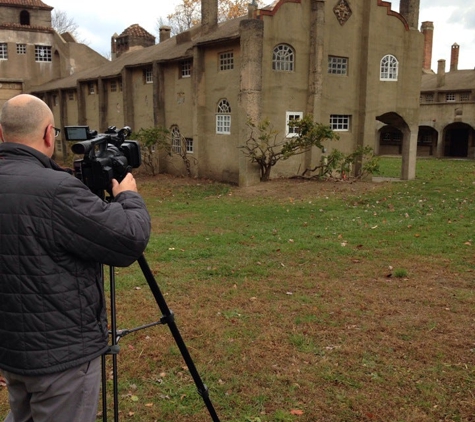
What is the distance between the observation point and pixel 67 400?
2625 millimetres

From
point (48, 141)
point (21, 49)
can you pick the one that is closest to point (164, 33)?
point (21, 49)

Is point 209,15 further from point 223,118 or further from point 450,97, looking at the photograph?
point 450,97

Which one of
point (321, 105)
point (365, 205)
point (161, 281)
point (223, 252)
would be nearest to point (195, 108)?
point (321, 105)

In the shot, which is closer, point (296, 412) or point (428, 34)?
point (296, 412)

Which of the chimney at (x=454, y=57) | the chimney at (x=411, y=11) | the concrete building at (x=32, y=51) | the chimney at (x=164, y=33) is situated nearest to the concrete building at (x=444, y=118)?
the chimney at (x=454, y=57)

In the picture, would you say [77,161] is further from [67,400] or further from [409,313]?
[409,313]

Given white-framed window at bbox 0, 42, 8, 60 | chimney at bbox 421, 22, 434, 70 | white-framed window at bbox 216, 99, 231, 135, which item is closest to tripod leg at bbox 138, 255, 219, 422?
white-framed window at bbox 216, 99, 231, 135

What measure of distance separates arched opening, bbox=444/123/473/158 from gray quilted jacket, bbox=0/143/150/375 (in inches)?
1756

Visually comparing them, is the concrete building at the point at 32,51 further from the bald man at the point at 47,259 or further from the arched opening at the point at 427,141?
the bald man at the point at 47,259

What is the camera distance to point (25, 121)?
259cm

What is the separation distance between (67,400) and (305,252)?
7436 mm

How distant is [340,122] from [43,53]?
90.0 ft

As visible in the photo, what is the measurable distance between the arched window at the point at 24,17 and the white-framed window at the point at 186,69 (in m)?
22.6

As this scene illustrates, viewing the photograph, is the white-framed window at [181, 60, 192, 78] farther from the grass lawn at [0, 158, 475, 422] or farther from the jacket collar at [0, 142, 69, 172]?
the jacket collar at [0, 142, 69, 172]
